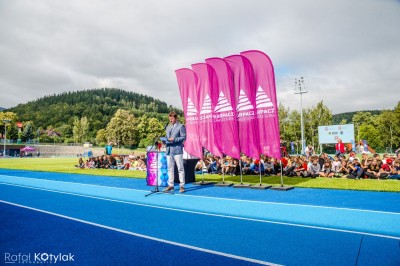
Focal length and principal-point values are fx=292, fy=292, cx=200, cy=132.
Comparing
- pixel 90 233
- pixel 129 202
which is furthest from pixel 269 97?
pixel 90 233

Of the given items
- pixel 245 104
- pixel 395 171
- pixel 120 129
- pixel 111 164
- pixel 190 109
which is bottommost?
pixel 395 171

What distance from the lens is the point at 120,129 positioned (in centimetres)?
8775

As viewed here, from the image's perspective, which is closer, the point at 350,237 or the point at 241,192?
the point at 350,237

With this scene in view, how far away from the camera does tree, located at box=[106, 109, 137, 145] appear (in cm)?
8762

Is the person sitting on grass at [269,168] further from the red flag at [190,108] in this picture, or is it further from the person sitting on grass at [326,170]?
the red flag at [190,108]

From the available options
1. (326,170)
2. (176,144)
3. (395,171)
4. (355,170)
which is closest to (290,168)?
(326,170)

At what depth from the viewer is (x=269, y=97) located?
1011cm

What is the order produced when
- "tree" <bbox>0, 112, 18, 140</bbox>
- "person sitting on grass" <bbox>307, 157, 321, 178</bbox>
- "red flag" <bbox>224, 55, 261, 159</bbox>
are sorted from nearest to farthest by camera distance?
"red flag" <bbox>224, 55, 261, 159</bbox>, "person sitting on grass" <bbox>307, 157, 321, 178</bbox>, "tree" <bbox>0, 112, 18, 140</bbox>

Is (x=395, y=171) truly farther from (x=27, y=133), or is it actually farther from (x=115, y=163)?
(x=27, y=133)

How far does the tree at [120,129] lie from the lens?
87625mm

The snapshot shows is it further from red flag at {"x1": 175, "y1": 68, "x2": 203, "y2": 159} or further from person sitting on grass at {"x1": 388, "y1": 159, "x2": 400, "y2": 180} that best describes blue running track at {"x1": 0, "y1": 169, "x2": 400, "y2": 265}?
person sitting on grass at {"x1": 388, "y1": 159, "x2": 400, "y2": 180}

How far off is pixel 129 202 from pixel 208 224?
10.8 ft

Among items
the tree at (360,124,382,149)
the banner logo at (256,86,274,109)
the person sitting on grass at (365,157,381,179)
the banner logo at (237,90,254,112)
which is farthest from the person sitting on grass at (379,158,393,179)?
the tree at (360,124,382,149)

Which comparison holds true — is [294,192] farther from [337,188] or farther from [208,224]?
[208,224]
